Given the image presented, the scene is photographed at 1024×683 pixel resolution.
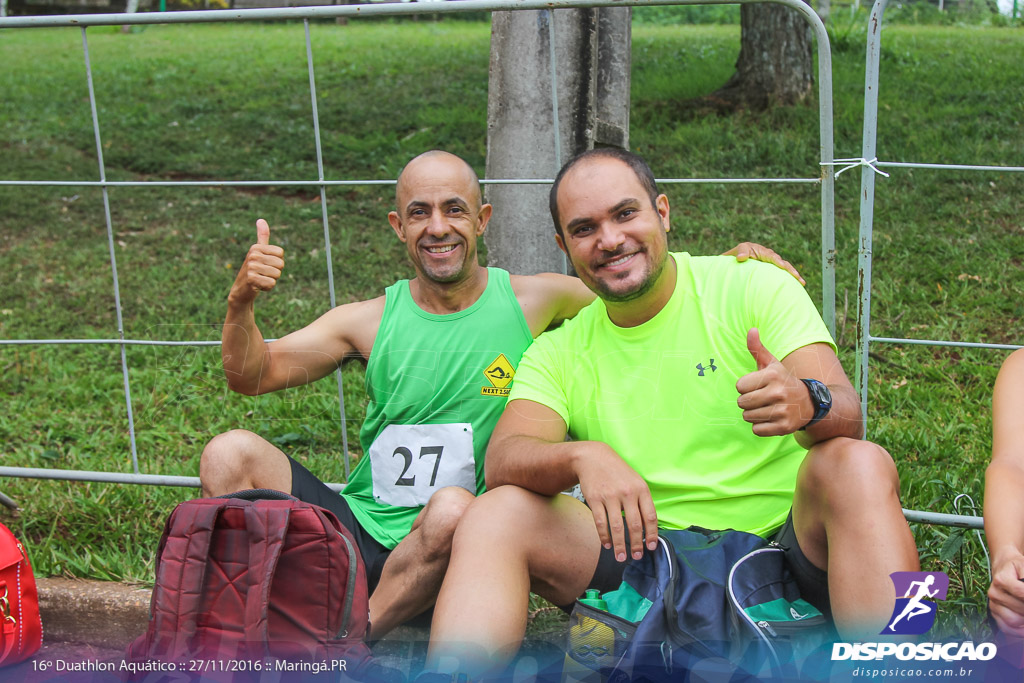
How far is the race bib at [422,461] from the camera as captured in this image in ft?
7.88

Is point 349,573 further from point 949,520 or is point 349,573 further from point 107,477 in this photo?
point 949,520

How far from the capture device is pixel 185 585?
79.4 inches

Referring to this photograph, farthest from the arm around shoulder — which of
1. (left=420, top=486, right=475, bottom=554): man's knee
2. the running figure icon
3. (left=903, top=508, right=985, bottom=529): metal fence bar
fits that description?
the running figure icon

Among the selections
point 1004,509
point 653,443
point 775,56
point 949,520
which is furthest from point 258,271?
point 775,56

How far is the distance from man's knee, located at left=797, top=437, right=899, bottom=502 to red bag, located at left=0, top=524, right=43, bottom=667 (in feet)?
6.64

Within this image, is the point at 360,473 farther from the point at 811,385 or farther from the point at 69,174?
the point at 69,174

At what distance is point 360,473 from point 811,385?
1300 mm

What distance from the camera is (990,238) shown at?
498 centimetres

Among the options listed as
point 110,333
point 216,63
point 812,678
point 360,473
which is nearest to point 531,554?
point 812,678

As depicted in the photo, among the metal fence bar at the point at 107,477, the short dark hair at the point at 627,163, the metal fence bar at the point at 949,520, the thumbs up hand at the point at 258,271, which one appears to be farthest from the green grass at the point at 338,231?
the short dark hair at the point at 627,163

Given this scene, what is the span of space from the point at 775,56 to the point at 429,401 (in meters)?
5.74

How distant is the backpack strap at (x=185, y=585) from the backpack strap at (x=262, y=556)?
9 cm

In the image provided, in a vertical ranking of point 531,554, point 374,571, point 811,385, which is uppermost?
point 811,385

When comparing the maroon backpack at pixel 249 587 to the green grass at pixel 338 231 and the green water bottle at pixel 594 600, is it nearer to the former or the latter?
the green water bottle at pixel 594 600
